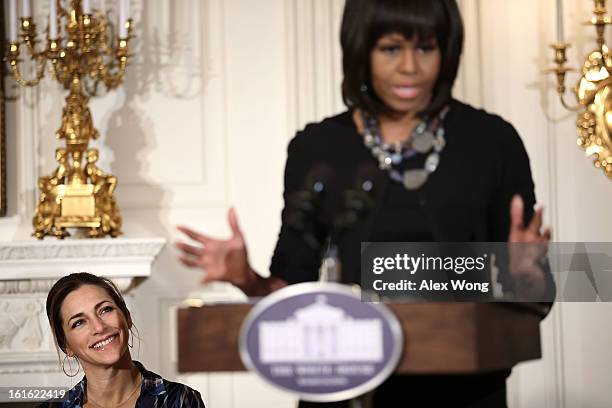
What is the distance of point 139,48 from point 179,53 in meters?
0.10

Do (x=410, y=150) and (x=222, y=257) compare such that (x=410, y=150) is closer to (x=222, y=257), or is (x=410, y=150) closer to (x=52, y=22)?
(x=222, y=257)

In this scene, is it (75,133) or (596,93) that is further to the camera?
(75,133)

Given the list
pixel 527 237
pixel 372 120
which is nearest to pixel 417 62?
pixel 372 120

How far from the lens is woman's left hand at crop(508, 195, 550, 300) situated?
105 centimetres

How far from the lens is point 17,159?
294 centimetres

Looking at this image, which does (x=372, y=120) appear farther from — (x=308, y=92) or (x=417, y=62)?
(x=308, y=92)

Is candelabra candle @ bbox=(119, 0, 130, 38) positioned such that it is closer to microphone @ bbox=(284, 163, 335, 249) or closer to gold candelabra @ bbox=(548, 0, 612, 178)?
gold candelabra @ bbox=(548, 0, 612, 178)

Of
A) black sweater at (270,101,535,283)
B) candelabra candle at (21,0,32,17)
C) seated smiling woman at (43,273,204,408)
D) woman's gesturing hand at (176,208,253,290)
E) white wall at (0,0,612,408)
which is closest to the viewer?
woman's gesturing hand at (176,208,253,290)

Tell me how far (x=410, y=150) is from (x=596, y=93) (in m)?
1.48

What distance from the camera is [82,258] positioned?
106 inches

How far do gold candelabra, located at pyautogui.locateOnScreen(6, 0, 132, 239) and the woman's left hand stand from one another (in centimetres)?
176

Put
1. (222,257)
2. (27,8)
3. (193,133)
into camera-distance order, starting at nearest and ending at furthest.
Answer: (222,257) < (27,8) < (193,133)

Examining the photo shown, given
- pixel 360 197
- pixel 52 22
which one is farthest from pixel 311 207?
pixel 52 22

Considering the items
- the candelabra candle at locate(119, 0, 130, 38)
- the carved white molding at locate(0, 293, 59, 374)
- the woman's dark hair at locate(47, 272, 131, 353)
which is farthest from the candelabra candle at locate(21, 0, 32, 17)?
the woman's dark hair at locate(47, 272, 131, 353)
